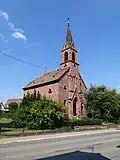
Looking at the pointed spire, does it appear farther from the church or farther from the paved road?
the paved road

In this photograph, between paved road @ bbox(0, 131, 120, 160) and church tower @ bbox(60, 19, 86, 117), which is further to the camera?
church tower @ bbox(60, 19, 86, 117)

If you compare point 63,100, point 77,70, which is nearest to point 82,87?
point 77,70

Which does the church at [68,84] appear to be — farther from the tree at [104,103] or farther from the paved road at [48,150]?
the paved road at [48,150]

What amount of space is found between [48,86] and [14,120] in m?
23.2

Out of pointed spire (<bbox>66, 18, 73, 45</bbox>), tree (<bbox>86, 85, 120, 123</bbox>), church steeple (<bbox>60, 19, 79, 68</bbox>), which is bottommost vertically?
tree (<bbox>86, 85, 120, 123</bbox>)

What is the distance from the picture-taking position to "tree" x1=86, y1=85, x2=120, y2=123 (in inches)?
1933

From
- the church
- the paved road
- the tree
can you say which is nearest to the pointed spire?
the church

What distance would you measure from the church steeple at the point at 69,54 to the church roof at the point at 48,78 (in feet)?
6.49

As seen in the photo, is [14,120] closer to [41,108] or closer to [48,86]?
[41,108]

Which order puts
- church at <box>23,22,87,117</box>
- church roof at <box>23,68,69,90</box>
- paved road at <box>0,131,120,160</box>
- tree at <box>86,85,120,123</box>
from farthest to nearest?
church roof at <box>23,68,69,90</box> < church at <box>23,22,87,117</box> < tree at <box>86,85,120,123</box> < paved road at <box>0,131,120,160</box>

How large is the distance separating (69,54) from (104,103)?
50.3 ft

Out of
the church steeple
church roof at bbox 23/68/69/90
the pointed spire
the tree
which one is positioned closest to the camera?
the tree

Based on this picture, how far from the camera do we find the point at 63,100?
53.6 m

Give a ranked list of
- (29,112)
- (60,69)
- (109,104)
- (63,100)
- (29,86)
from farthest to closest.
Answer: (29,86)
(60,69)
(63,100)
(109,104)
(29,112)
